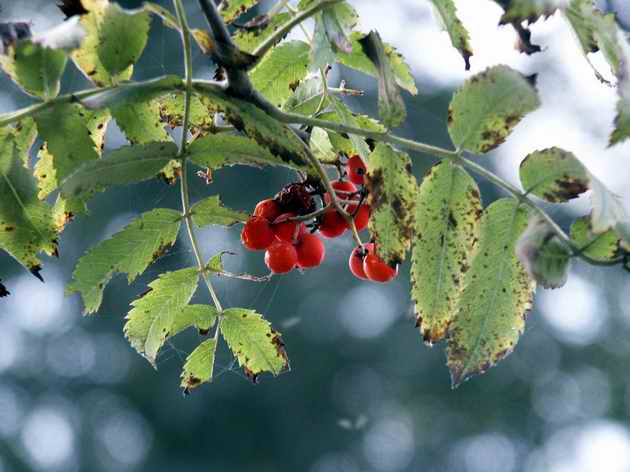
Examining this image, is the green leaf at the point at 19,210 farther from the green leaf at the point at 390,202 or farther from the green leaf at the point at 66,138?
the green leaf at the point at 390,202

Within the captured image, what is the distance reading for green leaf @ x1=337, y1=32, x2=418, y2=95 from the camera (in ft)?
3.72

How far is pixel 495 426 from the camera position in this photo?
30.0 ft

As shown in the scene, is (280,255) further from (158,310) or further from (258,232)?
(158,310)

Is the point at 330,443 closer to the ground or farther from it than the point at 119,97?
closer to the ground

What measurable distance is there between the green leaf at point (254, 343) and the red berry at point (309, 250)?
0.10 metres

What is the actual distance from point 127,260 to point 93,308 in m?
0.07

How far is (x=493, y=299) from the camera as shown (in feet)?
3.11

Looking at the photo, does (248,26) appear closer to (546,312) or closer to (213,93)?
(213,93)

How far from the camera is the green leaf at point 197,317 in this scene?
1.18 meters

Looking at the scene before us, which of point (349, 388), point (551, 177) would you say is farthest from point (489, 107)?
point (349, 388)

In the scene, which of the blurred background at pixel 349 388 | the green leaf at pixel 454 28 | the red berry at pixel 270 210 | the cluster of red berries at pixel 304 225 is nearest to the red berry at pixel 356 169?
the cluster of red berries at pixel 304 225

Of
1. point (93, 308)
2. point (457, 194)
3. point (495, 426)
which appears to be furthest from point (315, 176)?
point (495, 426)

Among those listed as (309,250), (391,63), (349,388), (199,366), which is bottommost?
(349,388)

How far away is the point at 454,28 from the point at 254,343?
1.52ft
